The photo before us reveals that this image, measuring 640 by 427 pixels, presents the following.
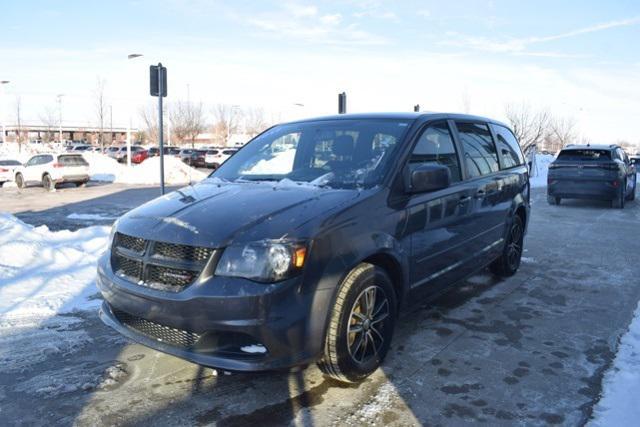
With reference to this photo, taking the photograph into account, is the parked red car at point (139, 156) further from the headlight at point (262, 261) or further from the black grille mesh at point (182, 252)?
the headlight at point (262, 261)

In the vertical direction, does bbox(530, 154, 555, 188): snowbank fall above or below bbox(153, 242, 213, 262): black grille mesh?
below

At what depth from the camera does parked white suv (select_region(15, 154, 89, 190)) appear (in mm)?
21547

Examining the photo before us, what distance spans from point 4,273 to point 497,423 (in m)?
5.31

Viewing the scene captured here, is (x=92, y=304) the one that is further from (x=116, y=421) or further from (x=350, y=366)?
(x=350, y=366)

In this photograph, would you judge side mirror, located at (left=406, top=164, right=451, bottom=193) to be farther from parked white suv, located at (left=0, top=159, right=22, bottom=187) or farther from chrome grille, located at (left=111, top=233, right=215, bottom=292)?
parked white suv, located at (left=0, top=159, right=22, bottom=187)

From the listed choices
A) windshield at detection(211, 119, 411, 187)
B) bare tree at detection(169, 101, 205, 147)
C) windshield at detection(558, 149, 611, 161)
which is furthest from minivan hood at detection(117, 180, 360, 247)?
bare tree at detection(169, 101, 205, 147)

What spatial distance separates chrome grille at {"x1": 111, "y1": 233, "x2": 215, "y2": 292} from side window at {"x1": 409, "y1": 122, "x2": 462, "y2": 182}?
6.02 ft

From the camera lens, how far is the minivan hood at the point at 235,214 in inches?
123

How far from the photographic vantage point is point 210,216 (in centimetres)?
334

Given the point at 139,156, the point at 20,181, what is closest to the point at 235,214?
the point at 20,181

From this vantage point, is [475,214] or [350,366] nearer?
[350,366]

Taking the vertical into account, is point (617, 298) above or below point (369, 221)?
below

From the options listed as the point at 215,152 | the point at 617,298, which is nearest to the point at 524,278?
the point at 617,298

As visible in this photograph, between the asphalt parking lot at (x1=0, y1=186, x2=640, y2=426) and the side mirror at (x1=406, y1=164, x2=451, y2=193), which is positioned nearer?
the asphalt parking lot at (x1=0, y1=186, x2=640, y2=426)
